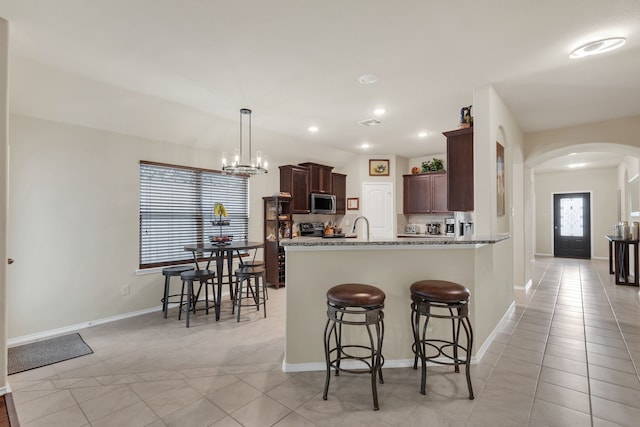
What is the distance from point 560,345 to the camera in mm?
3045

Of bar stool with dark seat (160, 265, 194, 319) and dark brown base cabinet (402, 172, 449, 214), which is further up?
dark brown base cabinet (402, 172, 449, 214)

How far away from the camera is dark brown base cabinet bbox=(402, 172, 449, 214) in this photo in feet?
21.6

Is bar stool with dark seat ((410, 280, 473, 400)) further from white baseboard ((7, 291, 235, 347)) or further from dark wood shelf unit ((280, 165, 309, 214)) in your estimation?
dark wood shelf unit ((280, 165, 309, 214))

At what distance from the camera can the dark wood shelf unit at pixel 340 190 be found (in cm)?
690

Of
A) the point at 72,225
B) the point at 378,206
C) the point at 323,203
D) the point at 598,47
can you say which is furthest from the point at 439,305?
the point at 378,206

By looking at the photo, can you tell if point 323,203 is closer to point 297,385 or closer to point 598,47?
point 297,385

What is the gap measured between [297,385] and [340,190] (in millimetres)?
5082

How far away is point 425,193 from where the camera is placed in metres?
6.80

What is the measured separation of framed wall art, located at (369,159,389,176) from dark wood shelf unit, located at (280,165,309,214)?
5.38ft

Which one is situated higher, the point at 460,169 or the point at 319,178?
the point at 319,178

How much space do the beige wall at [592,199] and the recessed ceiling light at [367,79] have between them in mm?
9048

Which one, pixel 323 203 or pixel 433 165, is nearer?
pixel 323 203

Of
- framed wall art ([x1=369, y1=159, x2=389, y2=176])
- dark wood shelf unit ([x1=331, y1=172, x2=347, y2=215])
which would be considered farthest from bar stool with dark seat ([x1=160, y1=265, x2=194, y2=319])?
framed wall art ([x1=369, y1=159, x2=389, y2=176])

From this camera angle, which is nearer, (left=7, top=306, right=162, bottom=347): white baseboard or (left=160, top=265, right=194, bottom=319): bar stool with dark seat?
(left=7, top=306, right=162, bottom=347): white baseboard
